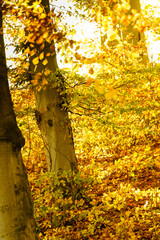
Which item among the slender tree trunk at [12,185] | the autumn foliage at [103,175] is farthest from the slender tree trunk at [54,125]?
the slender tree trunk at [12,185]

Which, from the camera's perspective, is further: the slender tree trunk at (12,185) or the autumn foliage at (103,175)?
the autumn foliage at (103,175)

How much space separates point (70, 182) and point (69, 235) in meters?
1.17

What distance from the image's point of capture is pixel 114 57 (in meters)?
9.55

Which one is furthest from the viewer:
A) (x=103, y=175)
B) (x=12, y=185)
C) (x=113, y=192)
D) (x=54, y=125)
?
(x=103, y=175)

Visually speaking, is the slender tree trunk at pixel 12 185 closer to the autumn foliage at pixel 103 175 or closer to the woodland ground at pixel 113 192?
the autumn foliage at pixel 103 175

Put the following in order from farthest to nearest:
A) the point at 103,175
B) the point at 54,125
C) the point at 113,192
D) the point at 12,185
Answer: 1. the point at 103,175
2. the point at 113,192
3. the point at 54,125
4. the point at 12,185

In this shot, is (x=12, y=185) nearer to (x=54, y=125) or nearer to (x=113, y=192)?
(x=54, y=125)

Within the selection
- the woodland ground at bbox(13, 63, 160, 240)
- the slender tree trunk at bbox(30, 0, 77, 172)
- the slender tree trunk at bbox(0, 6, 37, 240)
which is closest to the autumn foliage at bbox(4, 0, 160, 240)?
the woodland ground at bbox(13, 63, 160, 240)

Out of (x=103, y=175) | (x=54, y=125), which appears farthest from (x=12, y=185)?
(x=103, y=175)

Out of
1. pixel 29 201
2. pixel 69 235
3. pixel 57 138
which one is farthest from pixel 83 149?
pixel 29 201

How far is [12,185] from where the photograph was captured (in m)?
2.34

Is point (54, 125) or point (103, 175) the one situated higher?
point (54, 125)

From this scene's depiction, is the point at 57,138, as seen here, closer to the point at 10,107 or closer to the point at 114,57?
the point at 10,107

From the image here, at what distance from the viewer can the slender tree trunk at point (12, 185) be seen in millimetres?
2238
